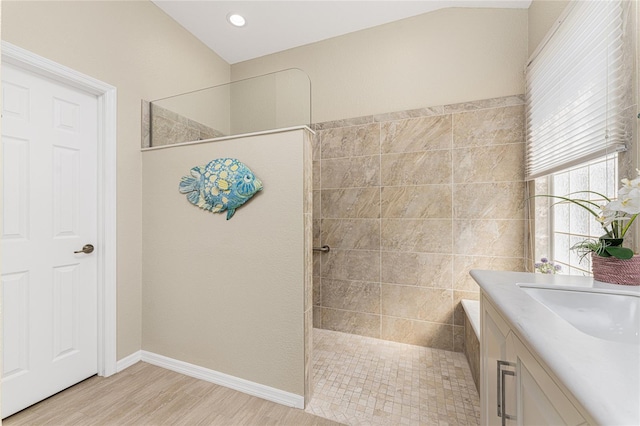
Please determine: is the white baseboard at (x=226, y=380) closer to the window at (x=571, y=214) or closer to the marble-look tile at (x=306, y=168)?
the marble-look tile at (x=306, y=168)

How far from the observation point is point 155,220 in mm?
2188

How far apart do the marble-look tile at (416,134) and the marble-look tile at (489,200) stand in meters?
0.42

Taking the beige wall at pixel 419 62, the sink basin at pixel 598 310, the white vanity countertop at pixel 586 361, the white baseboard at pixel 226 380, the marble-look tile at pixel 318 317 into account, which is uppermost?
the beige wall at pixel 419 62

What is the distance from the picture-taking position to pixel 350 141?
2676mm

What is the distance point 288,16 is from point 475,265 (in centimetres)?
278

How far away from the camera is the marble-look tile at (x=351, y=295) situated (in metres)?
2.58

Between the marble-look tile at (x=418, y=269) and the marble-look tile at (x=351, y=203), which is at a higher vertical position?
the marble-look tile at (x=351, y=203)

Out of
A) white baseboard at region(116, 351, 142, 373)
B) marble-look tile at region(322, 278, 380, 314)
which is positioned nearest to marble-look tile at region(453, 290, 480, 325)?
marble-look tile at region(322, 278, 380, 314)

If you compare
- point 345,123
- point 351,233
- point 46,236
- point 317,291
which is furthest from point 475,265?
point 46,236

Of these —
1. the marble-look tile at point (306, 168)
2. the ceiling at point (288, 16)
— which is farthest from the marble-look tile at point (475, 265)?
the ceiling at point (288, 16)

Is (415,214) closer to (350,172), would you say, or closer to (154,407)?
(350,172)

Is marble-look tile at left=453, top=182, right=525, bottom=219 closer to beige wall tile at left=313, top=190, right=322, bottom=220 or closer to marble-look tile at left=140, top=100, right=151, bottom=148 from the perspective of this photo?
beige wall tile at left=313, top=190, right=322, bottom=220

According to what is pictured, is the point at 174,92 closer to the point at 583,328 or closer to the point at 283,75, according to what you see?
the point at 283,75

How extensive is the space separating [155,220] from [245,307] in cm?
106
